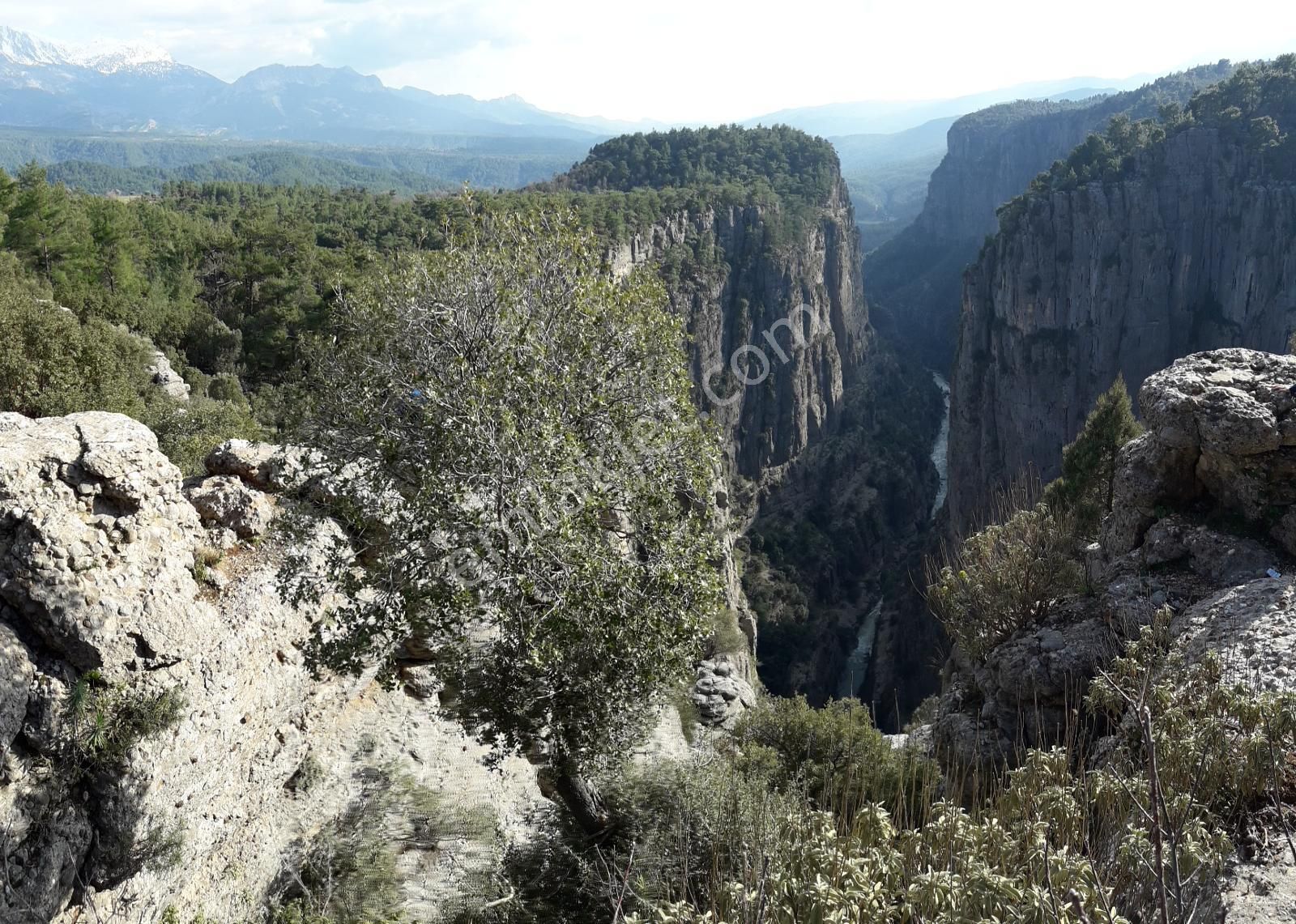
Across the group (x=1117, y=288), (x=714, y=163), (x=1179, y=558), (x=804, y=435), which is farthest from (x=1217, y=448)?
(x=714, y=163)

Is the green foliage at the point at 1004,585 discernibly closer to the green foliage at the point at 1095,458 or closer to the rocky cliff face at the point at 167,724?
the green foliage at the point at 1095,458

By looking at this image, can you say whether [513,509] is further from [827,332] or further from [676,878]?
[827,332]

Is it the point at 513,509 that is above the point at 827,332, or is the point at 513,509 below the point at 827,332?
above

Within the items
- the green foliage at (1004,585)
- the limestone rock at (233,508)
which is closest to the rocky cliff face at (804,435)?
the green foliage at (1004,585)

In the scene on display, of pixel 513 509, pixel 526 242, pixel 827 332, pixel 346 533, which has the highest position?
pixel 526 242

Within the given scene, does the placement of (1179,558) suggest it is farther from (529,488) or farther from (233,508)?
(233,508)

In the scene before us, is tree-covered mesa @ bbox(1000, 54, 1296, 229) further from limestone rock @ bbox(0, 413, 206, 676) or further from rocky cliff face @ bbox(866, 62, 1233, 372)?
limestone rock @ bbox(0, 413, 206, 676)

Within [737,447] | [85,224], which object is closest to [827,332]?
[737,447]
